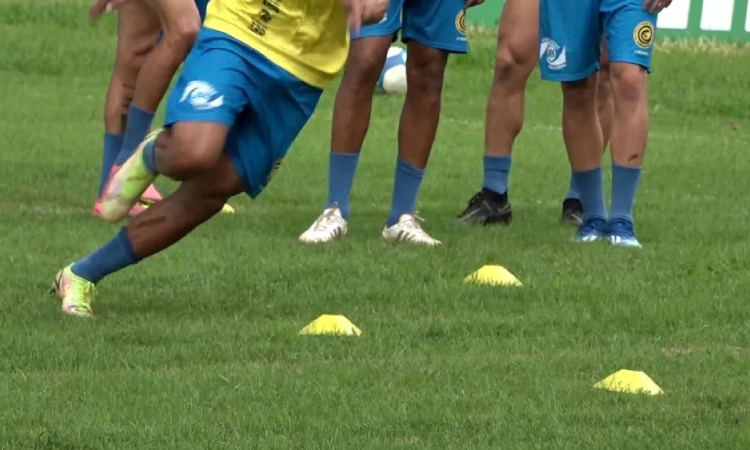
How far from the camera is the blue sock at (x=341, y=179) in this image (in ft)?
25.8

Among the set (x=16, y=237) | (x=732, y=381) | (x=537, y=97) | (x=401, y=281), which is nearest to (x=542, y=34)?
(x=401, y=281)

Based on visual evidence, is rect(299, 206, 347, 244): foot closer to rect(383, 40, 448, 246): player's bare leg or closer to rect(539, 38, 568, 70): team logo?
rect(383, 40, 448, 246): player's bare leg

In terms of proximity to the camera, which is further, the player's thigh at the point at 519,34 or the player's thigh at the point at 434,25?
the player's thigh at the point at 519,34

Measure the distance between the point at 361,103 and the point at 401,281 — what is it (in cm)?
146

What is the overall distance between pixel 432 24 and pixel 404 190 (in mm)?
811

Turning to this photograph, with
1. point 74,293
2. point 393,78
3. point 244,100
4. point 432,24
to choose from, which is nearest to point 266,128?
point 244,100

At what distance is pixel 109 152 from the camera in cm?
841

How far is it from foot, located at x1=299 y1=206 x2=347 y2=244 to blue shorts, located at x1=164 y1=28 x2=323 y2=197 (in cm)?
168

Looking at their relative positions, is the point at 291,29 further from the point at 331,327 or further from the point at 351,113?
the point at 351,113

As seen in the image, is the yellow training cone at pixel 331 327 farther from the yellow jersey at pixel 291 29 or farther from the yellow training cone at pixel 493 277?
the yellow training cone at pixel 493 277

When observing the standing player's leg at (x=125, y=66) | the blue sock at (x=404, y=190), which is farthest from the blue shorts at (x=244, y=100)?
the standing player's leg at (x=125, y=66)

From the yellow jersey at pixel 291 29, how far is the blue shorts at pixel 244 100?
1.3 inches

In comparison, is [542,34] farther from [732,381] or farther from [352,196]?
[732,381]

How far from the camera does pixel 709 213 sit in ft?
28.8
